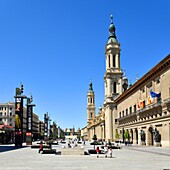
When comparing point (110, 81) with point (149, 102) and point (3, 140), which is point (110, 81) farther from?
point (149, 102)

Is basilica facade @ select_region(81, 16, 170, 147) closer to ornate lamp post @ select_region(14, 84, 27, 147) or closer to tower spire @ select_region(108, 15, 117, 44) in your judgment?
tower spire @ select_region(108, 15, 117, 44)

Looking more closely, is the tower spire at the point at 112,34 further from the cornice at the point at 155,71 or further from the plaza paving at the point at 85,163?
the plaza paving at the point at 85,163

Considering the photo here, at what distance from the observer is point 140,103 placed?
2808 inches

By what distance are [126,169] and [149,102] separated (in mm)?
43421

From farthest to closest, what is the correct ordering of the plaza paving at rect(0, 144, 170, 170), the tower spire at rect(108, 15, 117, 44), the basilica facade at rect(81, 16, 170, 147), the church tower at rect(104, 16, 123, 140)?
the tower spire at rect(108, 15, 117, 44) → the church tower at rect(104, 16, 123, 140) → the basilica facade at rect(81, 16, 170, 147) → the plaza paving at rect(0, 144, 170, 170)

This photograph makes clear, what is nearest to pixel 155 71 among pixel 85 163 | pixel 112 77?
pixel 85 163

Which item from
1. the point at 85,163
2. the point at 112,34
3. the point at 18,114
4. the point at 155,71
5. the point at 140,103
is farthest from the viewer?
the point at 112,34

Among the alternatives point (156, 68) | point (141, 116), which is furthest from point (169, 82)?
point (141, 116)

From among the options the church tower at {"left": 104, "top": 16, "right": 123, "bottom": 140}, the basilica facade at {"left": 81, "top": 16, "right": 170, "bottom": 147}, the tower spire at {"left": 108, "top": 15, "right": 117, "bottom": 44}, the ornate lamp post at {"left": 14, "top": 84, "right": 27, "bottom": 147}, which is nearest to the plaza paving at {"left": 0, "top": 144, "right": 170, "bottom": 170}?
the basilica facade at {"left": 81, "top": 16, "right": 170, "bottom": 147}

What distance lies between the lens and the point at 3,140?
8975cm

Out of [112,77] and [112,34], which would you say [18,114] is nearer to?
[112,77]

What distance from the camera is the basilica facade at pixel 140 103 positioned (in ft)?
181

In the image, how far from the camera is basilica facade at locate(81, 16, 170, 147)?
55200 mm

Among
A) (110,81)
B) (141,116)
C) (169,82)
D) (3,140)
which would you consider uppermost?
(110,81)
